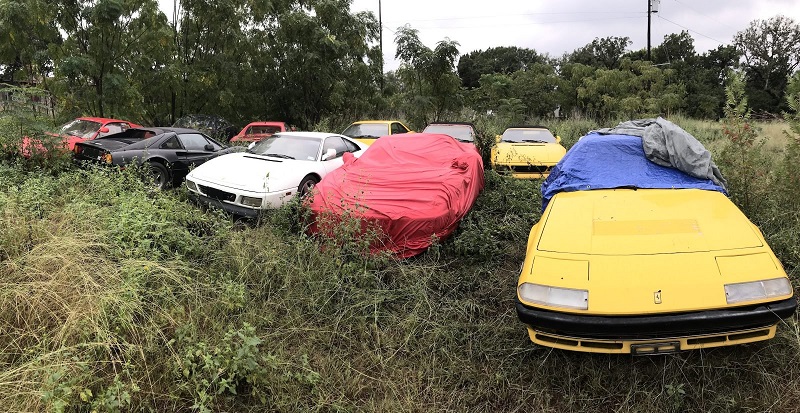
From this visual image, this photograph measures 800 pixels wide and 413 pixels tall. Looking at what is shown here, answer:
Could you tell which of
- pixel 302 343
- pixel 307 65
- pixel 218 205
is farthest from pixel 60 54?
pixel 302 343

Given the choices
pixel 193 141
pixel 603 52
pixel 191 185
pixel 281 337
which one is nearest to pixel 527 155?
pixel 191 185

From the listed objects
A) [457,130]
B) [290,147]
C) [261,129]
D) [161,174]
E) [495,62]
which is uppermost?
[495,62]

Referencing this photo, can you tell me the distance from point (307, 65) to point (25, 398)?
15691 millimetres

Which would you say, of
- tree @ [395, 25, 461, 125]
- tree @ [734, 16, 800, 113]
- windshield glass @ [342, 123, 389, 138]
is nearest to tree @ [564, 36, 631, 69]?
tree @ [734, 16, 800, 113]

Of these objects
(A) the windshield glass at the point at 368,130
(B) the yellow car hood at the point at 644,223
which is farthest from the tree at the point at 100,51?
(B) the yellow car hood at the point at 644,223

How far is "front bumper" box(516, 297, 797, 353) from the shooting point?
97.3 inches

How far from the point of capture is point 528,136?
9656 millimetres

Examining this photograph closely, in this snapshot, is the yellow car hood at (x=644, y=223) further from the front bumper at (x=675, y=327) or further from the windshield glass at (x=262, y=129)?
the windshield glass at (x=262, y=129)

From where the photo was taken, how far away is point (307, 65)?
16.6m

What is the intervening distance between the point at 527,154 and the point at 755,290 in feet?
19.2

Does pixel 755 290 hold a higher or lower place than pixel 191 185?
lower

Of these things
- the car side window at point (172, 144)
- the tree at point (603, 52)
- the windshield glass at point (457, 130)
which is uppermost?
the tree at point (603, 52)

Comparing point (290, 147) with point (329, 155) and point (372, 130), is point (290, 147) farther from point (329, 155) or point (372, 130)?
point (372, 130)

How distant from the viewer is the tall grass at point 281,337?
99.3 inches
